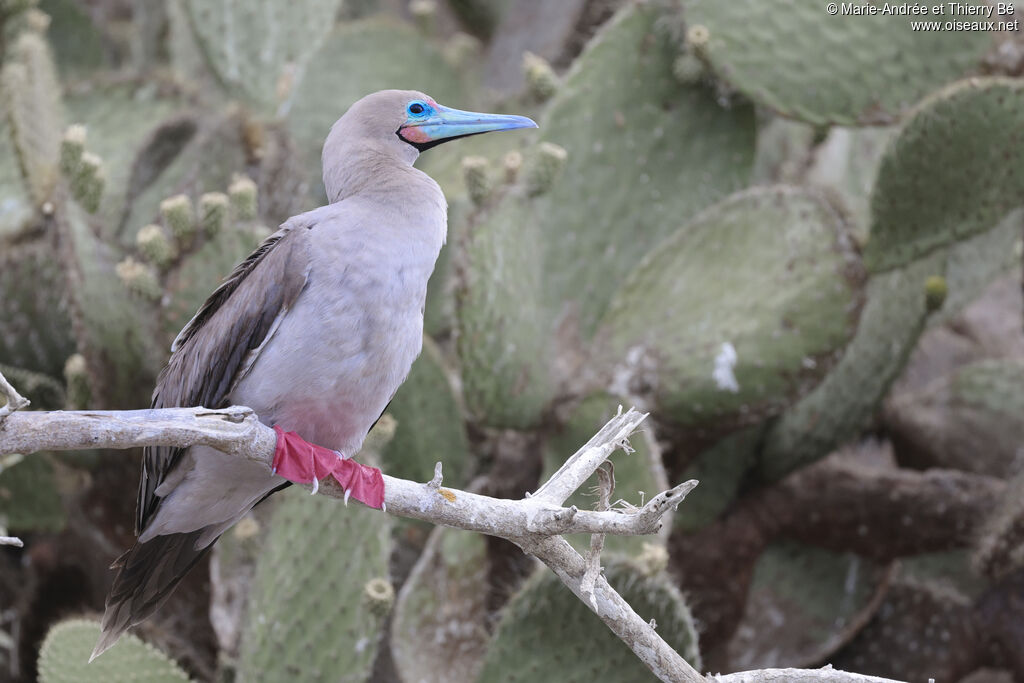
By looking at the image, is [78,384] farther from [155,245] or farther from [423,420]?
[423,420]

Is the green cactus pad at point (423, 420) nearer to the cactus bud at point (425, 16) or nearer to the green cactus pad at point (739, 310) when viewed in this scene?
Answer: the green cactus pad at point (739, 310)

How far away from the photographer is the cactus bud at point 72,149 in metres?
4.93

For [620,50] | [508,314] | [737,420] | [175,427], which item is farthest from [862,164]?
[175,427]

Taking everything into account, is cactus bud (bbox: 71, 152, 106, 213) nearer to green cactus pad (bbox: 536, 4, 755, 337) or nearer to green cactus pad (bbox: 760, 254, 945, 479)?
green cactus pad (bbox: 536, 4, 755, 337)

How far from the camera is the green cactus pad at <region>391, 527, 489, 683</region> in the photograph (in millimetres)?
4848

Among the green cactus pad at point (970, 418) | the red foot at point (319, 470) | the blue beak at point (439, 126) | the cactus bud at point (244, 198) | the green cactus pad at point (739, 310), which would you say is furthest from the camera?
the green cactus pad at point (970, 418)

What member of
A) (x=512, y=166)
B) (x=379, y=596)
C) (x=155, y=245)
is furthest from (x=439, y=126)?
(x=379, y=596)

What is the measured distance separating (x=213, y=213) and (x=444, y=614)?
5.63 ft

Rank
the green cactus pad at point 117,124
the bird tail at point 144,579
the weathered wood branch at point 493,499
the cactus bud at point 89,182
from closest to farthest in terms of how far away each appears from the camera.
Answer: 1. the weathered wood branch at point 493,499
2. the bird tail at point 144,579
3. the cactus bud at point 89,182
4. the green cactus pad at point 117,124

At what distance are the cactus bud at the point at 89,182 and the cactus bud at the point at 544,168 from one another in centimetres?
164

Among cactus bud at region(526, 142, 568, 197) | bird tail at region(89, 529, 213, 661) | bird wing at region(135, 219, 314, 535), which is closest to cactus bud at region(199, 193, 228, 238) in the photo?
bird wing at region(135, 219, 314, 535)

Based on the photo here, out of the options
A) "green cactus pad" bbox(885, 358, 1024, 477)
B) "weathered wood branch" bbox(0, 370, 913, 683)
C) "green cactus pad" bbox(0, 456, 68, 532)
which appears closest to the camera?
"weathered wood branch" bbox(0, 370, 913, 683)

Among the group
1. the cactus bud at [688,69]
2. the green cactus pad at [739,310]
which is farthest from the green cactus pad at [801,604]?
the cactus bud at [688,69]

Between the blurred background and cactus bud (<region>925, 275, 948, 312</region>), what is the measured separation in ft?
0.07
